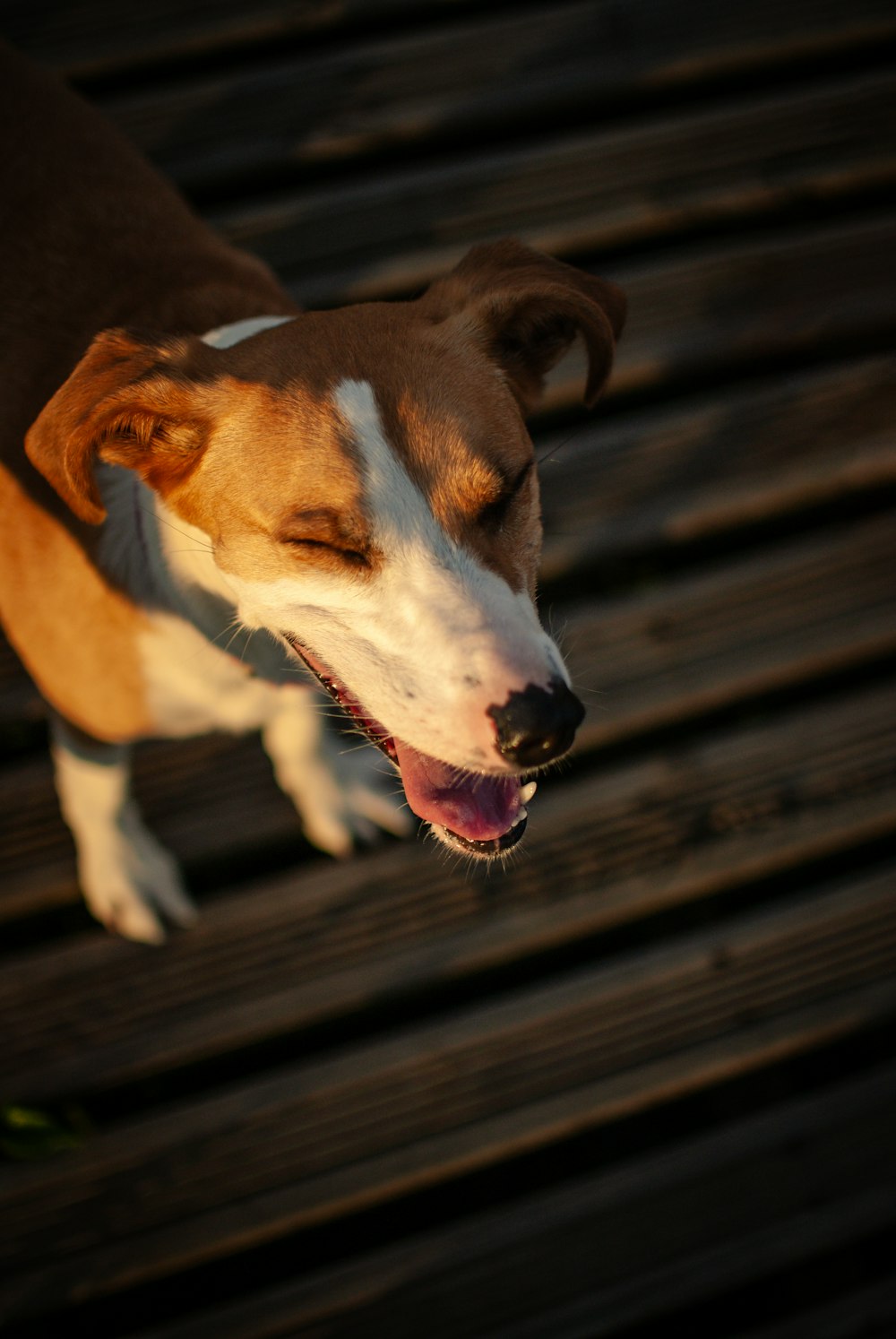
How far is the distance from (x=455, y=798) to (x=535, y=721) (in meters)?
0.38

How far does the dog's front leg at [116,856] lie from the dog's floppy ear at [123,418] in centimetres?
90

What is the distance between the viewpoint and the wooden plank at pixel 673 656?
270 centimetres

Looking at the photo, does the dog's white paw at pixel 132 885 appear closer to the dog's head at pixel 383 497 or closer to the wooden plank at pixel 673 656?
the wooden plank at pixel 673 656

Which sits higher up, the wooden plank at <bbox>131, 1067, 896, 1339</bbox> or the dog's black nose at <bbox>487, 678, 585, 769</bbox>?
the dog's black nose at <bbox>487, 678, 585, 769</bbox>

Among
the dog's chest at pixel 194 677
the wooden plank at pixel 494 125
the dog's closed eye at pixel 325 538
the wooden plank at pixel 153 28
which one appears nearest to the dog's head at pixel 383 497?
the dog's closed eye at pixel 325 538

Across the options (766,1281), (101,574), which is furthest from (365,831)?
(766,1281)

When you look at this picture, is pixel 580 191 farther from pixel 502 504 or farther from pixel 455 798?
pixel 455 798

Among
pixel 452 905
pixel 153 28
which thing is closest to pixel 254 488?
pixel 452 905

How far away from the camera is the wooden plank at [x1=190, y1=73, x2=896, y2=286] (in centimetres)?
303

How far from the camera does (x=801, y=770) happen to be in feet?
9.37

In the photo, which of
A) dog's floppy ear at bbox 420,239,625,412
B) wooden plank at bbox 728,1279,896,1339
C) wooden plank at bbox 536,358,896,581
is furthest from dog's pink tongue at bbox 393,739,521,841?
wooden plank at bbox 728,1279,896,1339

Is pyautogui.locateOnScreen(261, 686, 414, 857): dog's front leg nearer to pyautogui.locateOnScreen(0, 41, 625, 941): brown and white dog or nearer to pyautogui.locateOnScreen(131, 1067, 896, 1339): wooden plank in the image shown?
pyautogui.locateOnScreen(0, 41, 625, 941): brown and white dog

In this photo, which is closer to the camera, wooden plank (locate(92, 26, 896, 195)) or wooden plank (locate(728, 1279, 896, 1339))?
wooden plank (locate(728, 1279, 896, 1339))

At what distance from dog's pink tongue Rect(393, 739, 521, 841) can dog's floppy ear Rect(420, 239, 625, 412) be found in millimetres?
808
